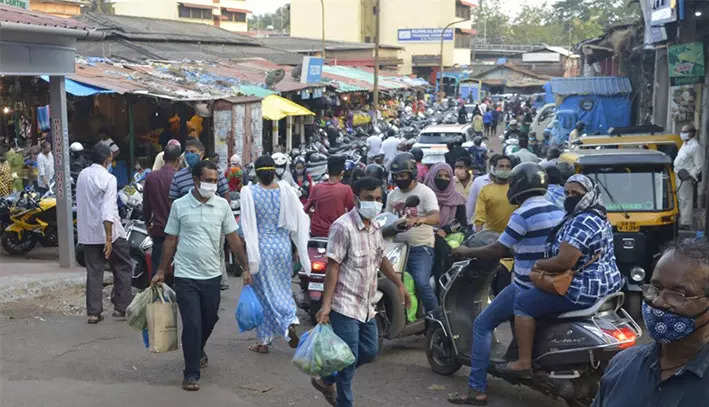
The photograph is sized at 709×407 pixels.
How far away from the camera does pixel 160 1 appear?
6525cm

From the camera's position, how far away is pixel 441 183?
28.4ft

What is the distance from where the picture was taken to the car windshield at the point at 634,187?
8977 millimetres

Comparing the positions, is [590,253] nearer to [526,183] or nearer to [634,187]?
[526,183]

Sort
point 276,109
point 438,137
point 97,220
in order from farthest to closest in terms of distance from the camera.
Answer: point 438,137 → point 276,109 → point 97,220

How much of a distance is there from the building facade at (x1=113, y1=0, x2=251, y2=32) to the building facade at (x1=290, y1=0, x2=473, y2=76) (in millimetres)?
6344

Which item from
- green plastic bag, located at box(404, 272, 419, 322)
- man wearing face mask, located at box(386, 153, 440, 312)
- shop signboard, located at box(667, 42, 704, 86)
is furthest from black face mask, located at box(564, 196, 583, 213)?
shop signboard, located at box(667, 42, 704, 86)

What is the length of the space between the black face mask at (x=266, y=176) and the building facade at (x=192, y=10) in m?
55.9

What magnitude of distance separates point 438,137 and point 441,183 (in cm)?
1423

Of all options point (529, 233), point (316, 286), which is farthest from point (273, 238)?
point (529, 233)

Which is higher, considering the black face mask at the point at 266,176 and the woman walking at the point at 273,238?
the black face mask at the point at 266,176

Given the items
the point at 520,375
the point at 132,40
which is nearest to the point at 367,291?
the point at 520,375

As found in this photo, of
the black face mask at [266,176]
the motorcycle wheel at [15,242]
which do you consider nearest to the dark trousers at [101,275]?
the black face mask at [266,176]

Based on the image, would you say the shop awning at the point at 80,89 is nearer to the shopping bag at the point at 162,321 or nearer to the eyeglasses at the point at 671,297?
the shopping bag at the point at 162,321

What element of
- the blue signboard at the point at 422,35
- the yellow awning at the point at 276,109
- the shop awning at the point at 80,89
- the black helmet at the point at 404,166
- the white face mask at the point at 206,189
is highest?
the blue signboard at the point at 422,35
